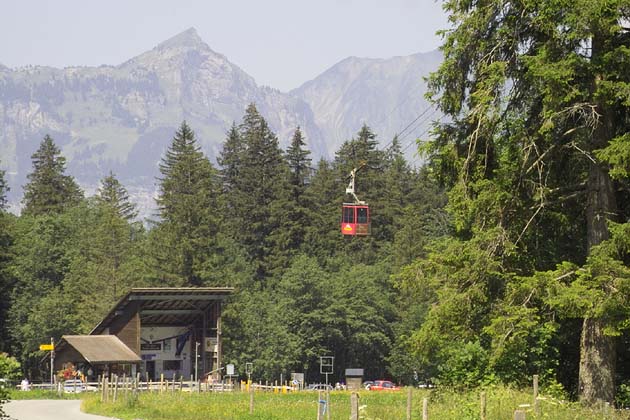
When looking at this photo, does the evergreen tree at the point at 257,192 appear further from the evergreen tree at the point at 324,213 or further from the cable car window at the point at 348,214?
the cable car window at the point at 348,214

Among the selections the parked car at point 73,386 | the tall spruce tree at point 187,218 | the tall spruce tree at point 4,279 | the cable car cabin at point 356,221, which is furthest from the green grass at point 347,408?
the tall spruce tree at point 4,279

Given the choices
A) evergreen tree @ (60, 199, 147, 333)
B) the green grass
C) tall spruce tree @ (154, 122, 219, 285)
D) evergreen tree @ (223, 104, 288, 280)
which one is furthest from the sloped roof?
evergreen tree @ (223, 104, 288, 280)

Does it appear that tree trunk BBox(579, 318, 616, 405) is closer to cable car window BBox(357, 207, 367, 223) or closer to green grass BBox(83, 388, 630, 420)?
green grass BBox(83, 388, 630, 420)

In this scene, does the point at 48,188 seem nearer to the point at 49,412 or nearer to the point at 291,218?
the point at 291,218

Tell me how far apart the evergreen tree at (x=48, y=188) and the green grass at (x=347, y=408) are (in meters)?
70.3

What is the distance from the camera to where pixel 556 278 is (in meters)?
28.4

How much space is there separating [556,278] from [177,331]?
5611cm

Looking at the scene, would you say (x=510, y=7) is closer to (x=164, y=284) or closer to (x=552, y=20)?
(x=552, y=20)

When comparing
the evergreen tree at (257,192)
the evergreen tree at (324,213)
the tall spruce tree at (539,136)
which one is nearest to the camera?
the tall spruce tree at (539,136)

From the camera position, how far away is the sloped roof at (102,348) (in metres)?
70.7

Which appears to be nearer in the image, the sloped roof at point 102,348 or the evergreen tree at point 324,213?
the sloped roof at point 102,348

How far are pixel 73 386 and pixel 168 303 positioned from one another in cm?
1134

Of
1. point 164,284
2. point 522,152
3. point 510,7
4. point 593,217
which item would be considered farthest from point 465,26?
point 164,284

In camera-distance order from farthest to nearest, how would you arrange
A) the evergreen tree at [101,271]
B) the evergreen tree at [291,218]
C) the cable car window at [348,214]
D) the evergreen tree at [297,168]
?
1. the evergreen tree at [297,168]
2. the evergreen tree at [291,218]
3. the evergreen tree at [101,271]
4. the cable car window at [348,214]
